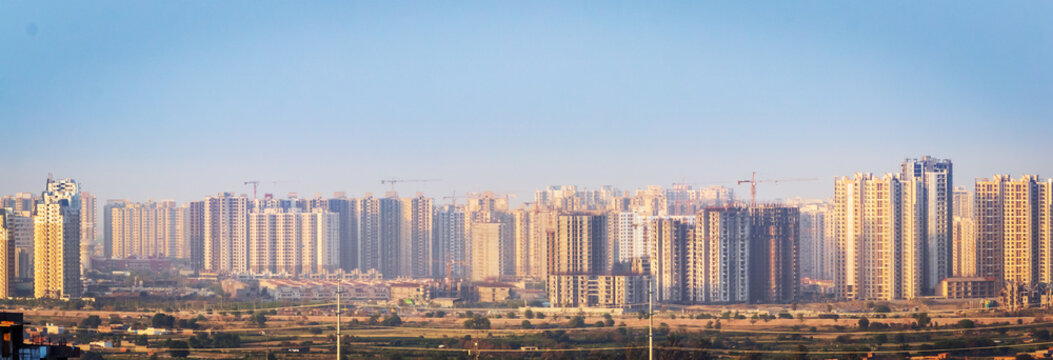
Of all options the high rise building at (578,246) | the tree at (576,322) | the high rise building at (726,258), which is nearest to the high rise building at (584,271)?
the high rise building at (578,246)

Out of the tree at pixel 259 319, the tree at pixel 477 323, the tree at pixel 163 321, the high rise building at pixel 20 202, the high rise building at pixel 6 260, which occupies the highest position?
the high rise building at pixel 20 202

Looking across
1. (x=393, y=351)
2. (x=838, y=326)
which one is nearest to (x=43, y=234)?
(x=393, y=351)

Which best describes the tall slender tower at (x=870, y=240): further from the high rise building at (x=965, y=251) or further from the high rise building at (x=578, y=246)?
the high rise building at (x=578, y=246)

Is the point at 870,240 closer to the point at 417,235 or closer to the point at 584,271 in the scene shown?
the point at 584,271

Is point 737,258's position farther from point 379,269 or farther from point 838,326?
point 379,269

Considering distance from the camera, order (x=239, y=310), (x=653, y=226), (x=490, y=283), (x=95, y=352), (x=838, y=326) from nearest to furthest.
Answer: (x=95, y=352), (x=838, y=326), (x=239, y=310), (x=653, y=226), (x=490, y=283)

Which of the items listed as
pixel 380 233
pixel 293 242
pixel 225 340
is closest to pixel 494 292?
pixel 380 233
